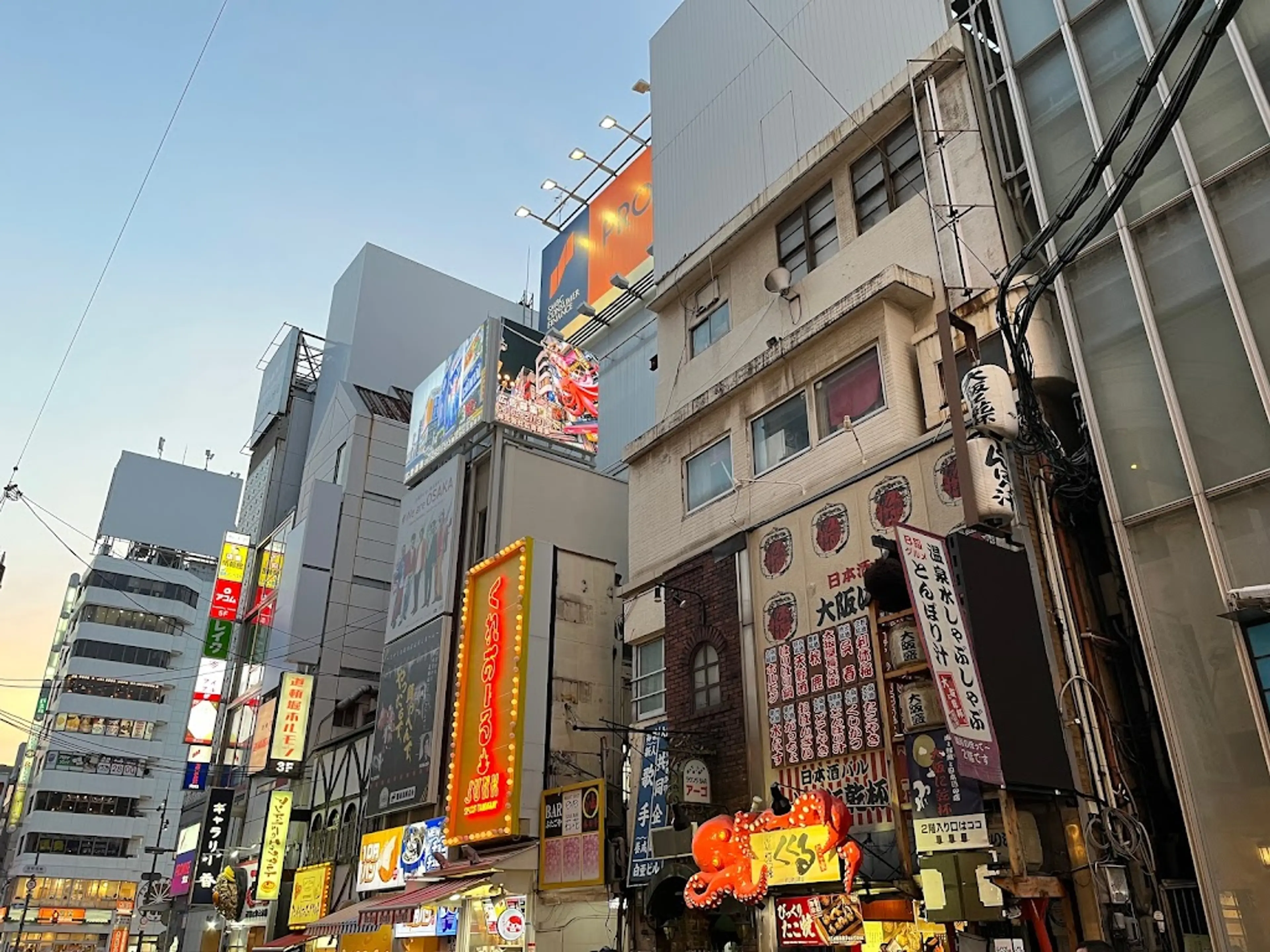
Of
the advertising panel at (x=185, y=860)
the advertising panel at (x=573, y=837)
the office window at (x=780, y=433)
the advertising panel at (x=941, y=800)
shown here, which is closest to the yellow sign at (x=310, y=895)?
the advertising panel at (x=185, y=860)

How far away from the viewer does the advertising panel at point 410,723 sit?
25.7 metres

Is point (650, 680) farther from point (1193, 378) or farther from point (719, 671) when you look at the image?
point (1193, 378)

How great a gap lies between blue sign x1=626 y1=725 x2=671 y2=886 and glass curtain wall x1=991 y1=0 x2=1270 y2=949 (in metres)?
8.10

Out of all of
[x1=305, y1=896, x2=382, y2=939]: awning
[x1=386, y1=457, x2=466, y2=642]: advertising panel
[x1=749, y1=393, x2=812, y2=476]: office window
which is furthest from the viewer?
[x1=386, y1=457, x2=466, y2=642]: advertising panel

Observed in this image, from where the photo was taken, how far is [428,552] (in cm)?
3064

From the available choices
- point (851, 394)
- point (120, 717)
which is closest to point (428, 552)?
point (851, 394)

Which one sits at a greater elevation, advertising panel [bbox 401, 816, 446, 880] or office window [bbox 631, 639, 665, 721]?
office window [bbox 631, 639, 665, 721]

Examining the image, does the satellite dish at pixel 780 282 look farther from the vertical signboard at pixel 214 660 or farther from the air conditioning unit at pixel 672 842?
the vertical signboard at pixel 214 660

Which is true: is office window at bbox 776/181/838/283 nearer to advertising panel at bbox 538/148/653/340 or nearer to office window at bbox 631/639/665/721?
office window at bbox 631/639/665/721

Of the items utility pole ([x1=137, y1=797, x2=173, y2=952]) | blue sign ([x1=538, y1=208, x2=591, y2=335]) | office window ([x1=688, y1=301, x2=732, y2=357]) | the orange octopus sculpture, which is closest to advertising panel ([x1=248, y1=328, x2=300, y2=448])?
blue sign ([x1=538, y1=208, x2=591, y2=335])

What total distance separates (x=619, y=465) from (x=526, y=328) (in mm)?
6210


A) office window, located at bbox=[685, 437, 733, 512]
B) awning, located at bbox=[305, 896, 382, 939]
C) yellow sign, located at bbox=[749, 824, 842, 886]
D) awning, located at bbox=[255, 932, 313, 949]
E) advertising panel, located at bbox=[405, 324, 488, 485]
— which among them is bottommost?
awning, located at bbox=[255, 932, 313, 949]

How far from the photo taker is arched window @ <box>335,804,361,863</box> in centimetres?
2898

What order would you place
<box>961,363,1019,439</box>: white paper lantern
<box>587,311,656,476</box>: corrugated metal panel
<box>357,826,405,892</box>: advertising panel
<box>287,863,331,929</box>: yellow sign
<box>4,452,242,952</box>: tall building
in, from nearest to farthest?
<box>961,363,1019,439</box>: white paper lantern
<box>357,826,405,892</box>: advertising panel
<box>287,863,331,929</box>: yellow sign
<box>587,311,656,476</box>: corrugated metal panel
<box>4,452,242,952</box>: tall building
